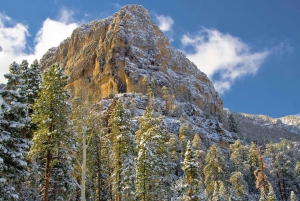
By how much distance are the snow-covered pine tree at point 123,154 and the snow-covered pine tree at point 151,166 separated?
1.31 m

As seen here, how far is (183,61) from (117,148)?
130 metres

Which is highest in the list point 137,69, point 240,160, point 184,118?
point 137,69

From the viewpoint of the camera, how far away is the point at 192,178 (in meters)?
23.0

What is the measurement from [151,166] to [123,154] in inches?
140

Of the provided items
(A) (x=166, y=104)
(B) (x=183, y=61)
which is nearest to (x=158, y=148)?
(A) (x=166, y=104)

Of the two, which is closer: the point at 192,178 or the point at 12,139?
the point at 12,139

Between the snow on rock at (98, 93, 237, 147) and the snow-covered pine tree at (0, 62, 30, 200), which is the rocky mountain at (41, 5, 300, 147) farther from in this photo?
the snow-covered pine tree at (0, 62, 30, 200)

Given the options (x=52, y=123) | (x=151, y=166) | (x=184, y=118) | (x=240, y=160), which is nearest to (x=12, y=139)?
(x=52, y=123)

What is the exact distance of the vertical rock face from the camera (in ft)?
386

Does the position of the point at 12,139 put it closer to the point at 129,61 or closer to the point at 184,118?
the point at 184,118

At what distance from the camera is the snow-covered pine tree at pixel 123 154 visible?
26.5 m

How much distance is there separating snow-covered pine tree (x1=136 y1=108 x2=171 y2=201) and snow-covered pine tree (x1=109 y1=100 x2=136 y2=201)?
4.29 feet

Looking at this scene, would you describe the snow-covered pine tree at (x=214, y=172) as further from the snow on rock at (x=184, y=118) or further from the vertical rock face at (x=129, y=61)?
the vertical rock face at (x=129, y=61)

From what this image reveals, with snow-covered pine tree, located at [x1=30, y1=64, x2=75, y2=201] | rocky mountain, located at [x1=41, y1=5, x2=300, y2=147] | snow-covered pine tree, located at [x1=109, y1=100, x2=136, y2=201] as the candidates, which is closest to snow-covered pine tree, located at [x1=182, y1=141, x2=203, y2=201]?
snow-covered pine tree, located at [x1=109, y1=100, x2=136, y2=201]
